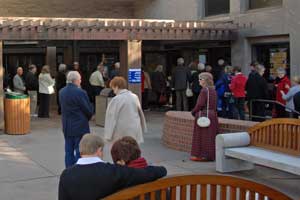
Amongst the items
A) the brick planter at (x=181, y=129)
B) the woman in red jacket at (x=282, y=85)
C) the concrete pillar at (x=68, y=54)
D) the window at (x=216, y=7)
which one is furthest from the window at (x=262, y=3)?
the concrete pillar at (x=68, y=54)

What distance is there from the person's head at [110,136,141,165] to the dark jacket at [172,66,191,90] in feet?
38.8

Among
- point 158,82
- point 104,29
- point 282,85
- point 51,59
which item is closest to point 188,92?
point 158,82

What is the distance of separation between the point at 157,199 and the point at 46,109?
41.3 feet

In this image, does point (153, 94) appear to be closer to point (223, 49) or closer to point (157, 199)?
point (223, 49)

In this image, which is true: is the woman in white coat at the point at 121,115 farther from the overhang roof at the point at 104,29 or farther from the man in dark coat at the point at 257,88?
the overhang roof at the point at 104,29

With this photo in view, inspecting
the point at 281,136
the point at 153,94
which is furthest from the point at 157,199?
the point at 153,94

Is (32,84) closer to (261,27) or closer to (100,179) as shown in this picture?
(261,27)

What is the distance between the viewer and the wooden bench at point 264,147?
705 cm

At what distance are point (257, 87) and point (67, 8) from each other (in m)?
12.6

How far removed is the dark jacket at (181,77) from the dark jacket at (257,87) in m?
3.71

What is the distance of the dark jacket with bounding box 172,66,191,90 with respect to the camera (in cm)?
1597

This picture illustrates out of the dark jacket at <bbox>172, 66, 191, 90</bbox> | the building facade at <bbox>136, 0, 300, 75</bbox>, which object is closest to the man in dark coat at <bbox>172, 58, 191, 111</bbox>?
the dark jacket at <bbox>172, 66, 191, 90</bbox>

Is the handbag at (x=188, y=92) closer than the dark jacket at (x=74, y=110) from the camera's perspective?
No

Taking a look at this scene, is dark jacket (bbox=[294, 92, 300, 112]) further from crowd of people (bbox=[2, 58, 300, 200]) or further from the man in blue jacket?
the man in blue jacket
